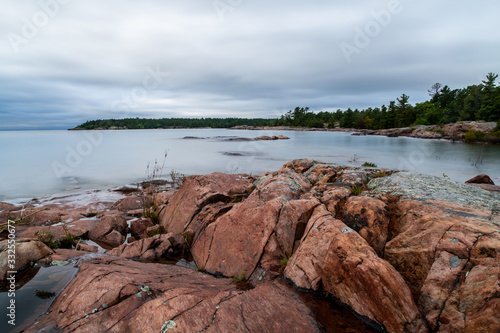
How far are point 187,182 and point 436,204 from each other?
790cm

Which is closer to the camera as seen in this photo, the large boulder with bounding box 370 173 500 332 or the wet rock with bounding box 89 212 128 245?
the large boulder with bounding box 370 173 500 332

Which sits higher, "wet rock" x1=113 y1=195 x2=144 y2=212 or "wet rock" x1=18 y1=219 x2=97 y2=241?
"wet rock" x1=18 y1=219 x2=97 y2=241

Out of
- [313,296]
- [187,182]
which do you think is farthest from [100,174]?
[313,296]

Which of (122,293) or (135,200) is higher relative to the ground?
(122,293)

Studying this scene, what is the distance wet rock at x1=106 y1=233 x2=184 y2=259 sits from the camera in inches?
272

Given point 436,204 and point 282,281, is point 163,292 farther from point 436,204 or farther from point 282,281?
point 436,204

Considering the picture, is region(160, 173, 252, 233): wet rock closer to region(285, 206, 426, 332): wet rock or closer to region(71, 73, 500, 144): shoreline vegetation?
region(285, 206, 426, 332): wet rock

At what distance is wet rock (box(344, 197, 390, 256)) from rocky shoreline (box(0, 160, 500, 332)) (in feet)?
0.08

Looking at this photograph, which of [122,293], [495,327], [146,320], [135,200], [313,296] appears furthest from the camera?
[135,200]

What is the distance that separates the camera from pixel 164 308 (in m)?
3.68

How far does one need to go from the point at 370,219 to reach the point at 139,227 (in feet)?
25.0

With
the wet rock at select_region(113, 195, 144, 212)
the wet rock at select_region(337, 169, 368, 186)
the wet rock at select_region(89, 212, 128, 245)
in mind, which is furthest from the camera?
the wet rock at select_region(113, 195, 144, 212)

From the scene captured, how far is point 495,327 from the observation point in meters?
2.84

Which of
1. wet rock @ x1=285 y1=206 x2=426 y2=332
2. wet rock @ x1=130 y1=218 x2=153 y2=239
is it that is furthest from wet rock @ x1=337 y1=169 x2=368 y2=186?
wet rock @ x1=130 y1=218 x2=153 y2=239
